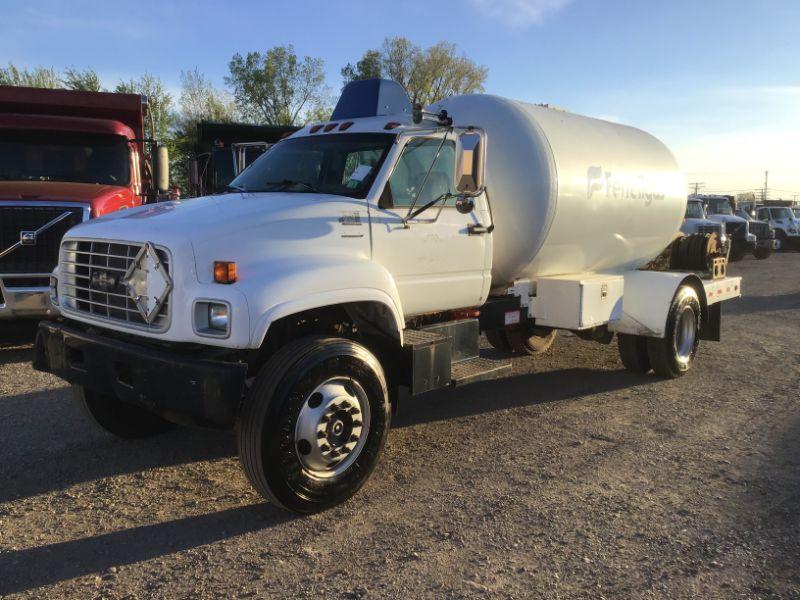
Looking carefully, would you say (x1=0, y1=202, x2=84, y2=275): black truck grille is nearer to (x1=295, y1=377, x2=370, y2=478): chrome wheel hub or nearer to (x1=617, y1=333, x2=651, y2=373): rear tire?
(x1=295, y1=377, x2=370, y2=478): chrome wheel hub

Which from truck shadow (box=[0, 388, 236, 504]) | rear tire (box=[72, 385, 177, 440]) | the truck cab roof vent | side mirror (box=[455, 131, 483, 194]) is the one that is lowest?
truck shadow (box=[0, 388, 236, 504])

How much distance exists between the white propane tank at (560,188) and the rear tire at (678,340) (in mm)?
Answer: 772

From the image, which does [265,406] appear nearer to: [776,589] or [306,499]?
[306,499]

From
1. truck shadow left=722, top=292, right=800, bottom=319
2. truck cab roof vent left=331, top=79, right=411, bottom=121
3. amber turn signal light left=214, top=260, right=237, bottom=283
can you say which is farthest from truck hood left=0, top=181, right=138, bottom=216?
truck shadow left=722, top=292, right=800, bottom=319

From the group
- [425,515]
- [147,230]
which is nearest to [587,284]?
[425,515]

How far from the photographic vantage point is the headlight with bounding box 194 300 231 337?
12.0 feet

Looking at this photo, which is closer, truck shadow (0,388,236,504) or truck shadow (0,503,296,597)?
truck shadow (0,503,296,597)

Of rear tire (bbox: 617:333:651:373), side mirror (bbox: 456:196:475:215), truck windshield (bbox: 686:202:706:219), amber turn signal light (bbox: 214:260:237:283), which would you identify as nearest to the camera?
amber turn signal light (bbox: 214:260:237:283)

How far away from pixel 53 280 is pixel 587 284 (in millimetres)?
4500

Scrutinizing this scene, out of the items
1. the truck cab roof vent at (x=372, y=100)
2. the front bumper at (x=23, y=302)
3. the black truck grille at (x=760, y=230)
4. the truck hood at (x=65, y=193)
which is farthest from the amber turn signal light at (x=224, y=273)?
the black truck grille at (x=760, y=230)

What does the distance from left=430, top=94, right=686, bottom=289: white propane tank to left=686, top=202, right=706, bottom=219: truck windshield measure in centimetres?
1603

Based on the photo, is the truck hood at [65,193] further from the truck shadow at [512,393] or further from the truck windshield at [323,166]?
the truck shadow at [512,393]

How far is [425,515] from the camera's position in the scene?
3.99 m

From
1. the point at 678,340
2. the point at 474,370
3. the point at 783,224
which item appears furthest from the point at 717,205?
the point at 474,370
